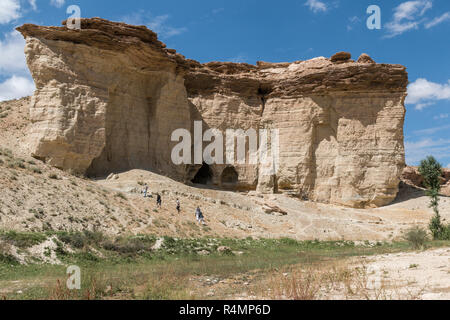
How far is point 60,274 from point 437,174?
29.4 meters

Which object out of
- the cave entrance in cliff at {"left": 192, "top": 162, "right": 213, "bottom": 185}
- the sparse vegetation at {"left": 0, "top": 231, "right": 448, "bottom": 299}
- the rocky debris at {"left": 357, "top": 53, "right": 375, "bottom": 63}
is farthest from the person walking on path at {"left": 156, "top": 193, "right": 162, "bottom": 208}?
the rocky debris at {"left": 357, "top": 53, "right": 375, "bottom": 63}

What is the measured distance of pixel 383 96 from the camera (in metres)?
36.3

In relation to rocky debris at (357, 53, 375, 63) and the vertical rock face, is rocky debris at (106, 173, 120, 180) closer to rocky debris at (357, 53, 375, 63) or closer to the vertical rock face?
the vertical rock face

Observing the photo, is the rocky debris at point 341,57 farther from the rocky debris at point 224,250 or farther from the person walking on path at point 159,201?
the rocky debris at point 224,250

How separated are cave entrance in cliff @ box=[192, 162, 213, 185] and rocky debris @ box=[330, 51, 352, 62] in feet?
59.1

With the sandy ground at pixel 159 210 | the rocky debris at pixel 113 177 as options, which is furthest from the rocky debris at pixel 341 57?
the rocky debris at pixel 113 177

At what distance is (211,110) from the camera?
39000 mm

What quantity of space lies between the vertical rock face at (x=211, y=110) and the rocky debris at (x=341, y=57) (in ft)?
0.34

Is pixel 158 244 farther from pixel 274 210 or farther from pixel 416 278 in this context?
pixel 274 210

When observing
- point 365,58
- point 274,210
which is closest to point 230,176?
point 274,210

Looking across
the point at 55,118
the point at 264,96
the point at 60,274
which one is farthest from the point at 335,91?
the point at 60,274

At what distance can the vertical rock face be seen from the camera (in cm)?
2733

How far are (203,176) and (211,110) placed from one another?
23.9 feet

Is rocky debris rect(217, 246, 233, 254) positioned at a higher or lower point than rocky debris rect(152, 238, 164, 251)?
lower
